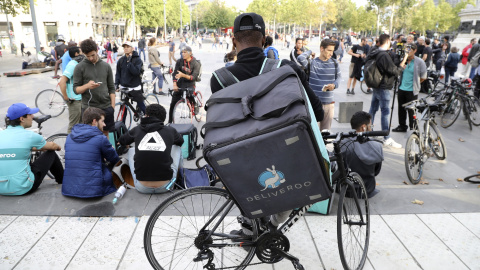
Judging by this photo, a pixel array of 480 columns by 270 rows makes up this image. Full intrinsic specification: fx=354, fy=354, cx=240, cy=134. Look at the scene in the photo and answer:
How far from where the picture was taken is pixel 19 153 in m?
4.10

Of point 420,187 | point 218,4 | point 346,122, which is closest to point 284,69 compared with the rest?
point 420,187

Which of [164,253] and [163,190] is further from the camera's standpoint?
[163,190]

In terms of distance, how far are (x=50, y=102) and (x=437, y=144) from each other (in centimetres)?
923

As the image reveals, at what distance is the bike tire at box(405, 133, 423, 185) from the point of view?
5238mm

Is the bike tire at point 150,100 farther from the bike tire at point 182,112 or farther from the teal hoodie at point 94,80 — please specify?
the teal hoodie at point 94,80

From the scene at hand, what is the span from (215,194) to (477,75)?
1104cm

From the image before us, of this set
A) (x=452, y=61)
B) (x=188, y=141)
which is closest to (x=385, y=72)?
(x=188, y=141)

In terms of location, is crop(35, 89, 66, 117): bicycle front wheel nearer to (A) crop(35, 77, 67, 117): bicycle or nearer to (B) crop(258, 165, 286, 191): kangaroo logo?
(A) crop(35, 77, 67, 117): bicycle

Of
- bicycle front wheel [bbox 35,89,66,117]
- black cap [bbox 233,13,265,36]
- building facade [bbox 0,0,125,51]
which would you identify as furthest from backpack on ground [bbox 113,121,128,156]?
building facade [bbox 0,0,125,51]

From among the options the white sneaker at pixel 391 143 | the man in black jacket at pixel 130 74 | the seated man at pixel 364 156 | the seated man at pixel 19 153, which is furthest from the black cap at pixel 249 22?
the man in black jacket at pixel 130 74

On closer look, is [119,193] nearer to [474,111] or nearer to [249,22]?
[249,22]

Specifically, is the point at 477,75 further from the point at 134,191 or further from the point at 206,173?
the point at 134,191

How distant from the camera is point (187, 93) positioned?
27.3 feet

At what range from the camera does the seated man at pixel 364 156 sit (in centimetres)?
406
